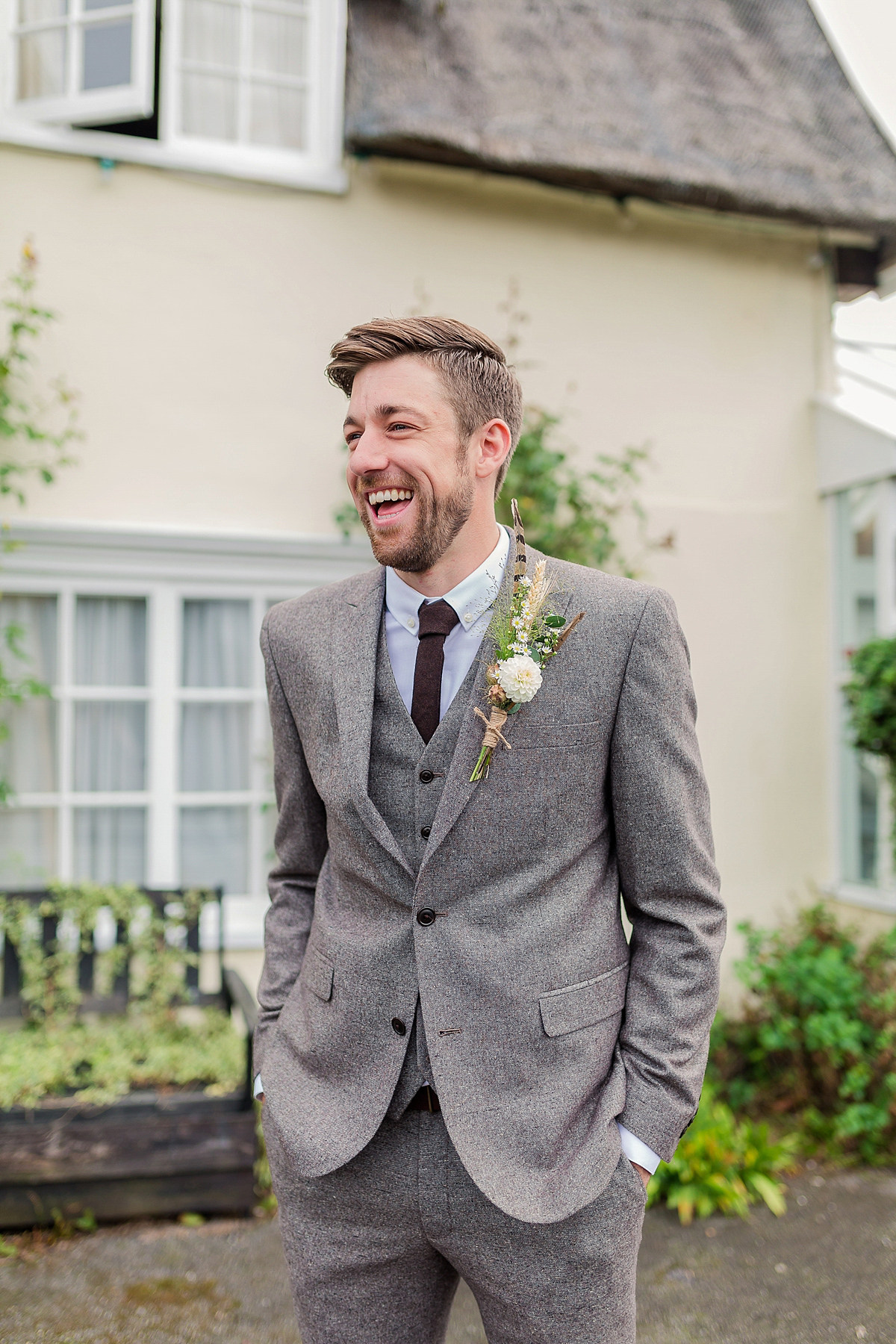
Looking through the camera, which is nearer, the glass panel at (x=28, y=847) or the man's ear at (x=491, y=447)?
the man's ear at (x=491, y=447)

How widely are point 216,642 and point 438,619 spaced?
3.03 m

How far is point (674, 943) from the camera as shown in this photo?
1.64m

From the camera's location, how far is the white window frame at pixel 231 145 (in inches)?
165

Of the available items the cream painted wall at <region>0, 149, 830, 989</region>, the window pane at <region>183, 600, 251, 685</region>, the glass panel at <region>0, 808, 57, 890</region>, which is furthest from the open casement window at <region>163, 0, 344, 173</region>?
the glass panel at <region>0, 808, 57, 890</region>

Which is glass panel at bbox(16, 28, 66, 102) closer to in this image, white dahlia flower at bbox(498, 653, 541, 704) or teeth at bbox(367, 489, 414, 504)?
teeth at bbox(367, 489, 414, 504)

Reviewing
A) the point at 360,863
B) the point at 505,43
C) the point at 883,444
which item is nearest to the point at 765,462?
the point at 883,444

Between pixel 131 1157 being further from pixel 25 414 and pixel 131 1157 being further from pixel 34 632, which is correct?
pixel 25 414

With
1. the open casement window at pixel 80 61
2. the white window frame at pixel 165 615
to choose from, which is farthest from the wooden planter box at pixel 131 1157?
the open casement window at pixel 80 61

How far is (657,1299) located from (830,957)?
6.09 feet

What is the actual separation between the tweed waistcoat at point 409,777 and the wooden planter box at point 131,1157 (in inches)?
75.7

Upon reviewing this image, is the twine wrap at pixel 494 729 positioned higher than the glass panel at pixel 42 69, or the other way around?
the glass panel at pixel 42 69

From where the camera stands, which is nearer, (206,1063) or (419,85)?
(206,1063)

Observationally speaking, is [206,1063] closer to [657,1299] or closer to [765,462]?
[657,1299]

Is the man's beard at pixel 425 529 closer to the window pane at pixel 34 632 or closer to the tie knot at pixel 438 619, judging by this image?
the tie knot at pixel 438 619
